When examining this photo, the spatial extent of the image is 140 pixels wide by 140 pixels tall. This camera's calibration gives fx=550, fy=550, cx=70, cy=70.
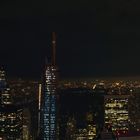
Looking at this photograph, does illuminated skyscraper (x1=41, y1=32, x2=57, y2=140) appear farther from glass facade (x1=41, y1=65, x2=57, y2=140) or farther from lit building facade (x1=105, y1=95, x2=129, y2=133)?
lit building facade (x1=105, y1=95, x2=129, y2=133)

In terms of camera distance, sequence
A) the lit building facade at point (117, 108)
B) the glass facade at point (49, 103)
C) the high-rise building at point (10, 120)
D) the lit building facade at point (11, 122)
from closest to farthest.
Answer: the lit building facade at point (117, 108), the high-rise building at point (10, 120), the lit building facade at point (11, 122), the glass facade at point (49, 103)

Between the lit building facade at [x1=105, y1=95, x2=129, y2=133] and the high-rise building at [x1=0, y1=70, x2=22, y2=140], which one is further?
the high-rise building at [x1=0, y1=70, x2=22, y2=140]

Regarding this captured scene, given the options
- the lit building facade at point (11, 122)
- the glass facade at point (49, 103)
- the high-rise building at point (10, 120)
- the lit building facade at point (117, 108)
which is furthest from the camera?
the glass facade at point (49, 103)

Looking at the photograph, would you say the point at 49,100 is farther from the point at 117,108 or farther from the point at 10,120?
the point at 117,108

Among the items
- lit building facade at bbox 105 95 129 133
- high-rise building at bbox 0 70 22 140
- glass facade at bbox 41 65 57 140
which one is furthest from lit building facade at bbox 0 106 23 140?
lit building facade at bbox 105 95 129 133

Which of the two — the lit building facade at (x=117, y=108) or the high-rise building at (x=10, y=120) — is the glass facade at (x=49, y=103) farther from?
the lit building facade at (x=117, y=108)

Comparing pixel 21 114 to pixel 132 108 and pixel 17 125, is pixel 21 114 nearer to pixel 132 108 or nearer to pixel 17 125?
pixel 17 125

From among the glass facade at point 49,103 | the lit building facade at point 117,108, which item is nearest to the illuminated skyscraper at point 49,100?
the glass facade at point 49,103

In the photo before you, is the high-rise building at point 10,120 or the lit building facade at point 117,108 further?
the high-rise building at point 10,120

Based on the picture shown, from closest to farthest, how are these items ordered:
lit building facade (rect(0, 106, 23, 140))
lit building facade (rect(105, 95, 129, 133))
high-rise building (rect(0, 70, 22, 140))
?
lit building facade (rect(105, 95, 129, 133)) < high-rise building (rect(0, 70, 22, 140)) < lit building facade (rect(0, 106, 23, 140))

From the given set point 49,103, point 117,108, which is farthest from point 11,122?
point 117,108
